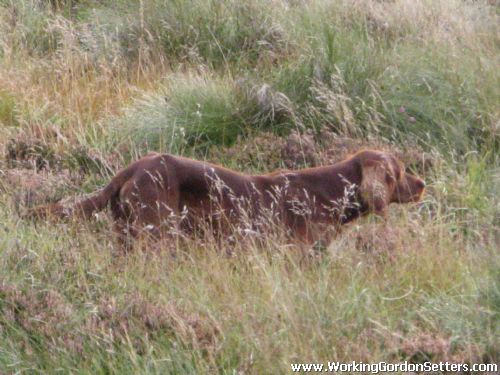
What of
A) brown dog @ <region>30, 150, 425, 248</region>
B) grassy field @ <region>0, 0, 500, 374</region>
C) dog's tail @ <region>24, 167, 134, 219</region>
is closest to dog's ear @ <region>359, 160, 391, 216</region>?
brown dog @ <region>30, 150, 425, 248</region>

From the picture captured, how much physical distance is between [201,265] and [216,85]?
2690mm

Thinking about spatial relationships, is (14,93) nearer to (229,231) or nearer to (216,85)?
(216,85)

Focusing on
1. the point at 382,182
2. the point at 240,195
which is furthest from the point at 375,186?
the point at 240,195

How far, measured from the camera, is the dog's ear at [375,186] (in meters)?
5.23

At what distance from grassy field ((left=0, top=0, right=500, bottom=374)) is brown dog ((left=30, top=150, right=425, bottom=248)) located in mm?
132

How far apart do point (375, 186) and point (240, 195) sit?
705 millimetres

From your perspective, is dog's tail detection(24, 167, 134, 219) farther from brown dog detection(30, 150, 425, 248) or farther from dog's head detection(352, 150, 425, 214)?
dog's head detection(352, 150, 425, 214)

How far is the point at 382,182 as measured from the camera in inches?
208

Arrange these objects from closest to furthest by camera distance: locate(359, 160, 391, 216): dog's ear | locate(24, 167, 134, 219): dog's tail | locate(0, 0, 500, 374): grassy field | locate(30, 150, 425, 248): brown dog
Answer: locate(0, 0, 500, 374): grassy field < locate(30, 150, 425, 248): brown dog < locate(24, 167, 134, 219): dog's tail < locate(359, 160, 391, 216): dog's ear

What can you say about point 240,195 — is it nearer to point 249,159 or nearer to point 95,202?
point 95,202

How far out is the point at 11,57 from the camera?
8.31 metres

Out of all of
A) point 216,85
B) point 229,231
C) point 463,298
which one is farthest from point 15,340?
point 216,85

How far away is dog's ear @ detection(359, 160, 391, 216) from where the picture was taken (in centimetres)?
523

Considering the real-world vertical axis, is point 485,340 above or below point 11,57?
above
